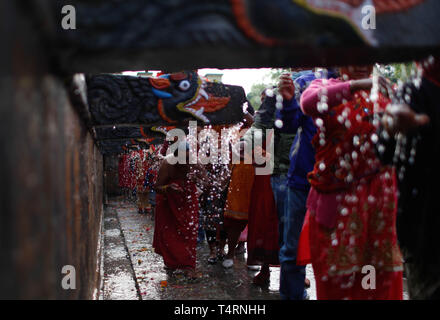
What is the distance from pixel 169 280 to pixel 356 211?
3.10m

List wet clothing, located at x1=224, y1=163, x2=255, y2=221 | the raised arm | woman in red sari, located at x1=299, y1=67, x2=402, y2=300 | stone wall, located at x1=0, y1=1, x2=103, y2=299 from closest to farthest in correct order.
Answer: stone wall, located at x1=0, y1=1, x2=103, y2=299 → the raised arm → woman in red sari, located at x1=299, y1=67, x2=402, y2=300 → wet clothing, located at x1=224, y1=163, x2=255, y2=221

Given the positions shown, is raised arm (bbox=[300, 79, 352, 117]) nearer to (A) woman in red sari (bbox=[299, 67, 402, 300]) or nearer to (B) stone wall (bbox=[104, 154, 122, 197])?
(A) woman in red sari (bbox=[299, 67, 402, 300])

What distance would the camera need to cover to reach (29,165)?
107 centimetres

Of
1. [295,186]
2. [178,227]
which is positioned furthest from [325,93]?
[178,227]

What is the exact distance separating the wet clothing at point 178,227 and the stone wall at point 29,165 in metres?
3.63

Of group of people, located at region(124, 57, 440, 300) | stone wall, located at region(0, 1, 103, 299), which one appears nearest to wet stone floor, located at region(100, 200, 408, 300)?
group of people, located at region(124, 57, 440, 300)

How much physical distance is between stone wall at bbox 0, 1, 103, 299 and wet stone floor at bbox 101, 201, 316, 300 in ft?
9.77

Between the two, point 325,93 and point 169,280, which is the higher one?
point 325,93

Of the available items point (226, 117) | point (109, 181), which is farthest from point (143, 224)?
point (109, 181)

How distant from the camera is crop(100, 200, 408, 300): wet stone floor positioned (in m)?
4.33

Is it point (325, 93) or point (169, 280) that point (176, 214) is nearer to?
point (169, 280)

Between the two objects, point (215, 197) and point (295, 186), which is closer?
point (295, 186)

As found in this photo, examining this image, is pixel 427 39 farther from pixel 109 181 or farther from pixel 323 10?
pixel 109 181
